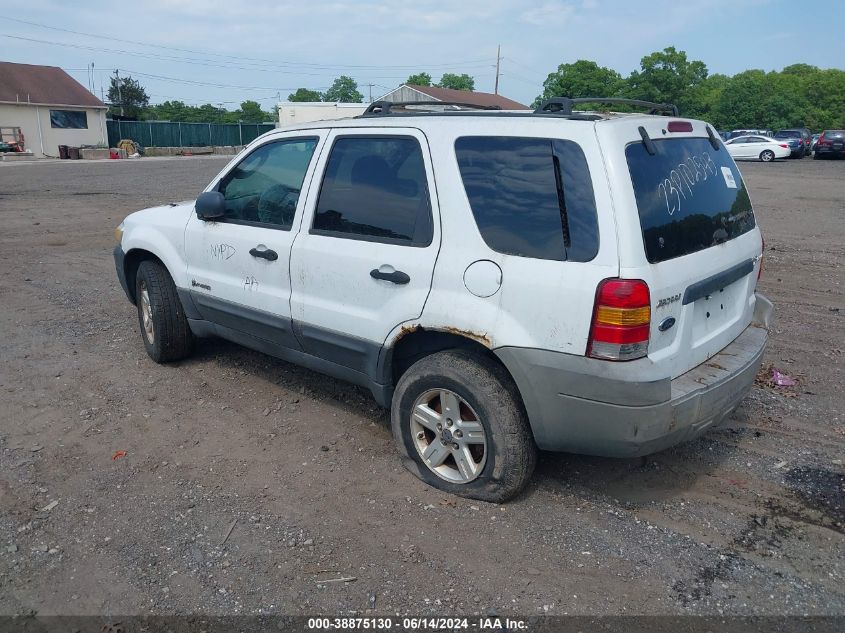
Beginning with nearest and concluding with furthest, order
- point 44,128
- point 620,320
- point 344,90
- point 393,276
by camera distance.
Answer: point 620,320
point 393,276
point 44,128
point 344,90

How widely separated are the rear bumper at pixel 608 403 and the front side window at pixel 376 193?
3.04ft

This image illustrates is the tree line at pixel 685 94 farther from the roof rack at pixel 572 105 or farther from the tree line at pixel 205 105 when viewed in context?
the roof rack at pixel 572 105

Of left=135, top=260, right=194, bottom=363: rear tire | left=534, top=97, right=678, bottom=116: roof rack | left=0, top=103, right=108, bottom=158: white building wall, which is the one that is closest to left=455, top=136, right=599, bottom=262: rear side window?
left=534, top=97, right=678, bottom=116: roof rack

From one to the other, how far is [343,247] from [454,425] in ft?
3.93

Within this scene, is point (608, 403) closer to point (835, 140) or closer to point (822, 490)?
point (822, 490)

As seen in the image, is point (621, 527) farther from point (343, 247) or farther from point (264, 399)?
point (264, 399)

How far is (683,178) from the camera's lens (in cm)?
351

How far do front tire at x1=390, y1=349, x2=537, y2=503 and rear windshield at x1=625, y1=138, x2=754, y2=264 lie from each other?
38.8 inches

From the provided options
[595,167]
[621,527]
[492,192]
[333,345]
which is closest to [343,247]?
[333,345]

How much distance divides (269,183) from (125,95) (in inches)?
2565

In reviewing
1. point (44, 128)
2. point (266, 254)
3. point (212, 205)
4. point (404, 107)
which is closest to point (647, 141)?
point (404, 107)

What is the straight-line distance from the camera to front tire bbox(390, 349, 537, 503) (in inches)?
137

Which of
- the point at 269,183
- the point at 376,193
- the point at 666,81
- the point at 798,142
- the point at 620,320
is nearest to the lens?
the point at 620,320

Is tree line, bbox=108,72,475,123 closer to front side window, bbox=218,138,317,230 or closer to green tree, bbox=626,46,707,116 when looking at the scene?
green tree, bbox=626,46,707,116
